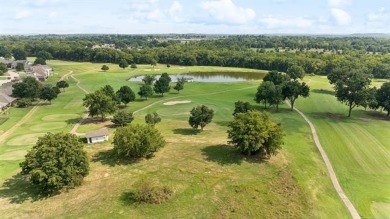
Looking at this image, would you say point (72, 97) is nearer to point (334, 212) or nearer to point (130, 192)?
point (130, 192)

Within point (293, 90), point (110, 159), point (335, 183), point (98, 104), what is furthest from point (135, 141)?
point (293, 90)

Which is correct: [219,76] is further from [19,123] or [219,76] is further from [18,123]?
[18,123]

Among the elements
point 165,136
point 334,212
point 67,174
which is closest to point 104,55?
point 165,136

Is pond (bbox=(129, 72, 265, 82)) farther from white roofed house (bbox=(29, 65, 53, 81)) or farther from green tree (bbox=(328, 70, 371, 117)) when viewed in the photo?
green tree (bbox=(328, 70, 371, 117))

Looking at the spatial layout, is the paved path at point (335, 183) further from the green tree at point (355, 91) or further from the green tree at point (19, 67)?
the green tree at point (19, 67)

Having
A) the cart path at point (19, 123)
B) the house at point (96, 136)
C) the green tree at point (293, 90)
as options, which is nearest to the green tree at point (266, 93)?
the green tree at point (293, 90)

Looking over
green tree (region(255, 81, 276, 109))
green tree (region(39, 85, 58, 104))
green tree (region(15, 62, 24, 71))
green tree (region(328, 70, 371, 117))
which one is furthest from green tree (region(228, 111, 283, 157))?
green tree (region(15, 62, 24, 71))

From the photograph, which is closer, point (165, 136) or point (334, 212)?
point (334, 212)
